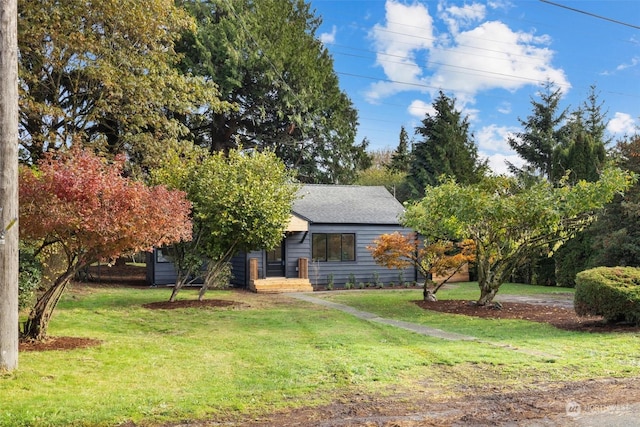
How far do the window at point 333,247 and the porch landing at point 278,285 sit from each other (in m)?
1.43

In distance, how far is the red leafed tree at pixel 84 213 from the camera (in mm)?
6828

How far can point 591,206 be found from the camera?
36.7 feet

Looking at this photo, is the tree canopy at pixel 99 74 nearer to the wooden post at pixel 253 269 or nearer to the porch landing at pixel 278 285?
the wooden post at pixel 253 269

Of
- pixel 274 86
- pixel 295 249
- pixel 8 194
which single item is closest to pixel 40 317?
pixel 8 194

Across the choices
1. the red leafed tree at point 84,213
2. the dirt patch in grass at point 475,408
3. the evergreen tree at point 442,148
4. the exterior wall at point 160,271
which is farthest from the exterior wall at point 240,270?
the evergreen tree at point 442,148

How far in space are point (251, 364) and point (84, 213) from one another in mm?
3033

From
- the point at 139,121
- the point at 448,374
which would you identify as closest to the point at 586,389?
the point at 448,374

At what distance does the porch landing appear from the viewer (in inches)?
726

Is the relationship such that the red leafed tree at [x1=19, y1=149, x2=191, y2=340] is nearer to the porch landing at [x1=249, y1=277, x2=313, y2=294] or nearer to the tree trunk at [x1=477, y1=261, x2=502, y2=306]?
the tree trunk at [x1=477, y1=261, x2=502, y2=306]

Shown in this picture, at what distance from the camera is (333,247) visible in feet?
68.0

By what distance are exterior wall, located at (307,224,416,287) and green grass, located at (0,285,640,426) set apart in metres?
9.41

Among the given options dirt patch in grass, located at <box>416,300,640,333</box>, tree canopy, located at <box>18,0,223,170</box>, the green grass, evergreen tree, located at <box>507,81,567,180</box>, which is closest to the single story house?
tree canopy, located at <box>18,0,223,170</box>

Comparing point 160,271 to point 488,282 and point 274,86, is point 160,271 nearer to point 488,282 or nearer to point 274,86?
point 274,86

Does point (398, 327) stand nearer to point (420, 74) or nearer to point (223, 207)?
point (223, 207)
